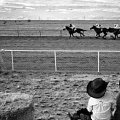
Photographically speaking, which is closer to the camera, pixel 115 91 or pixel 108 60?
pixel 115 91

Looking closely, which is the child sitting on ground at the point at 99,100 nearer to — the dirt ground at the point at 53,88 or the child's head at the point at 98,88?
the child's head at the point at 98,88

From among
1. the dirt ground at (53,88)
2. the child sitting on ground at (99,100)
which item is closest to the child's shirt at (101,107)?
the child sitting on ground at (99,100)

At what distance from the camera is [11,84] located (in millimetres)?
8055

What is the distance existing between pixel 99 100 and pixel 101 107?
0.10 metres

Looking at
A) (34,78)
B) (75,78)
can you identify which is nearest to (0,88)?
(34,78)

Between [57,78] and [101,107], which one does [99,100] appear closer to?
[101,107]

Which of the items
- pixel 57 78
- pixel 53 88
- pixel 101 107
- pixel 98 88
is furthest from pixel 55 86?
pixel 98 88

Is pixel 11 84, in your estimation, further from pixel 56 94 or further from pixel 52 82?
pixel 56 94

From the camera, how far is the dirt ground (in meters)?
5.80

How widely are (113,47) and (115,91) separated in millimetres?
→ 9616

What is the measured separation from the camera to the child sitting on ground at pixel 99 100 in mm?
3234

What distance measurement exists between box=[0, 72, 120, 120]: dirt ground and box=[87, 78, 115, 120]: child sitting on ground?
198 cm

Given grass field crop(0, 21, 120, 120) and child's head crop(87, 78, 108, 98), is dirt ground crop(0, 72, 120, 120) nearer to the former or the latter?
grass field crop(0, 21, 120, 120)

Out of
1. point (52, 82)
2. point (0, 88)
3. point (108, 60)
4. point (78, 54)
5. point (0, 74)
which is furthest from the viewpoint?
point (78, 54)
